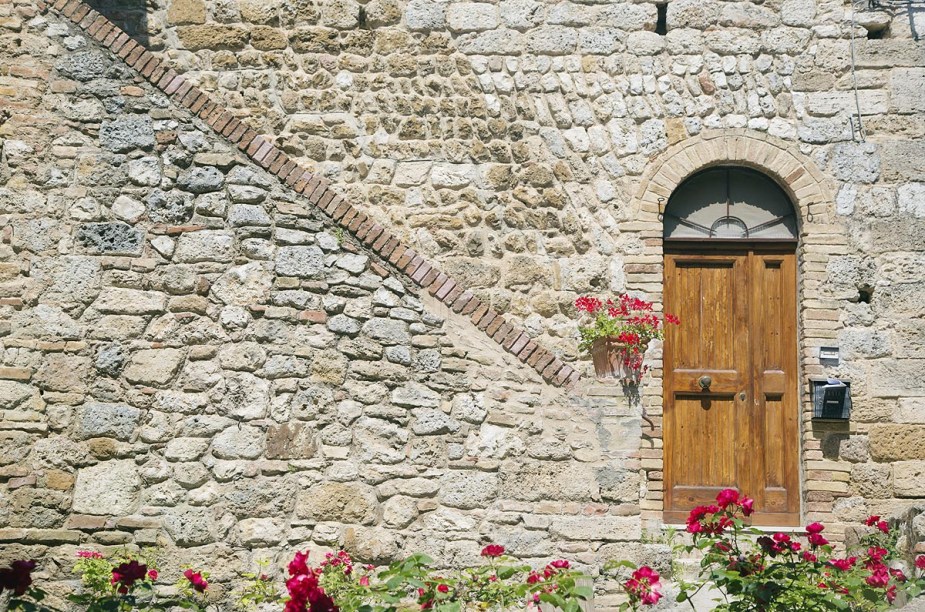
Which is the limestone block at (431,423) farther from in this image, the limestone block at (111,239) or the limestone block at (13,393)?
the limestone block at (13,393)

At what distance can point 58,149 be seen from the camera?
5.98m

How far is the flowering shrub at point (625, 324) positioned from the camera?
21.7 ft

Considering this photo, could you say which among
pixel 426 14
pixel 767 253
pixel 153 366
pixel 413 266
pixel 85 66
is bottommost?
pixel 153 366

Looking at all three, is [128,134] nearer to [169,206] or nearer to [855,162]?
[169,206]

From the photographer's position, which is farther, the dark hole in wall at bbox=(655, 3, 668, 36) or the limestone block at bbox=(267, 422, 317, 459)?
the dark hole in wall at bbox=(655, 3, 668, 36)

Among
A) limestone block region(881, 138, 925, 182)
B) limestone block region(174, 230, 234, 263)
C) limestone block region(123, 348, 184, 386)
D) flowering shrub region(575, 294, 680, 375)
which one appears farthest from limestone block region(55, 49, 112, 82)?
limestone block region(881, 138, 925, 182)

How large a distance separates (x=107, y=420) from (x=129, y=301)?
2.42 feet

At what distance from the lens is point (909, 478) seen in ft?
23.8

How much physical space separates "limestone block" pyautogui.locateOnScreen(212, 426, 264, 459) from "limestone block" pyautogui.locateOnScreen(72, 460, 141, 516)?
20.1 inches

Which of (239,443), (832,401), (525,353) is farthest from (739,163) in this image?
(239,443)

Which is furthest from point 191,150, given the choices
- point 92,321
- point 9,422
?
point 9,422

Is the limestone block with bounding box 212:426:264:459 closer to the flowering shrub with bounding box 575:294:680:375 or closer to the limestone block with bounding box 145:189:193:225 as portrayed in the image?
the limestone block with bounding box 145:189:193:225

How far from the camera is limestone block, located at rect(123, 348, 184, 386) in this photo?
5738mm

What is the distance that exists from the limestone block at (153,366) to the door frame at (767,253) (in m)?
3.86
